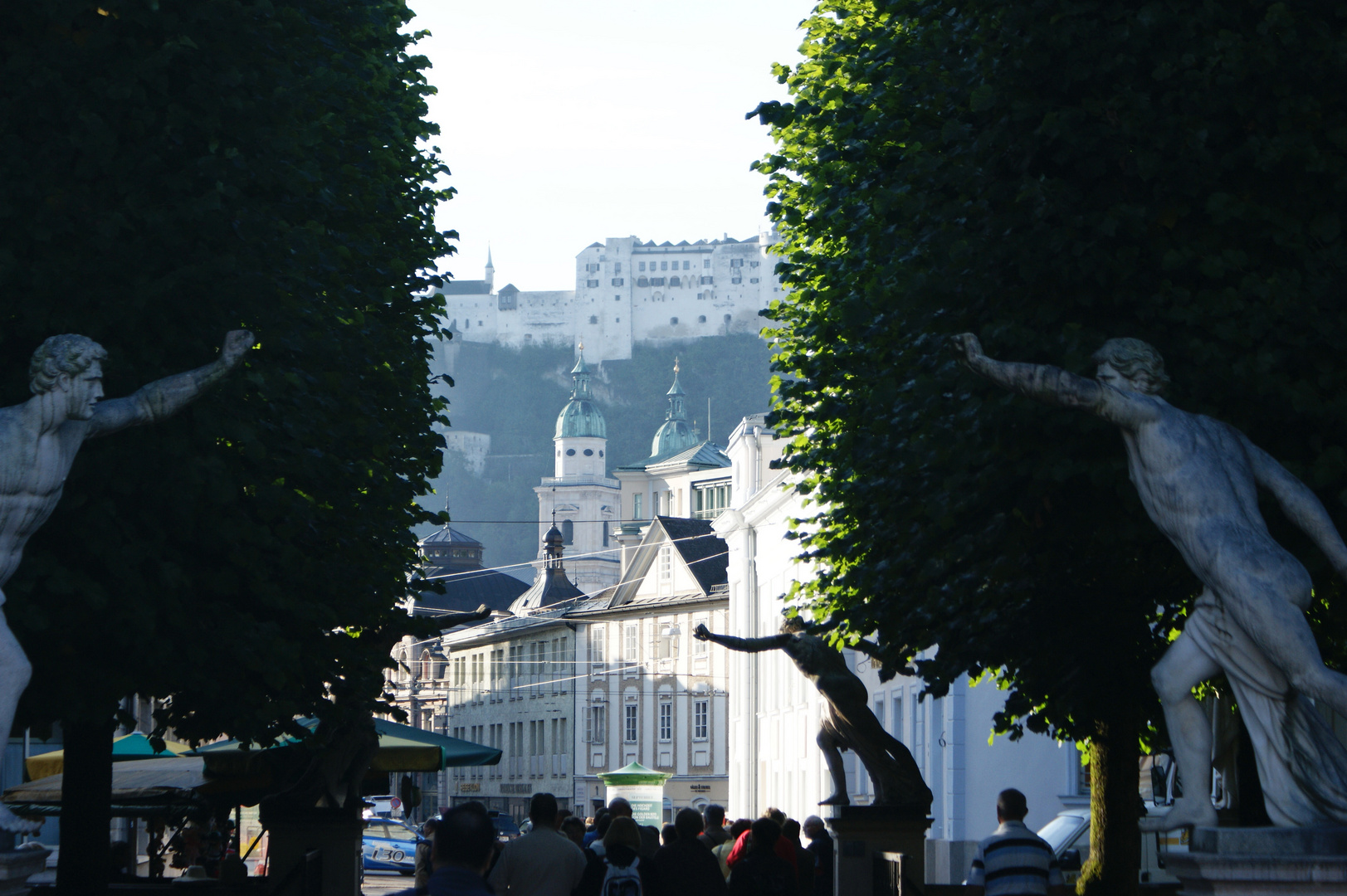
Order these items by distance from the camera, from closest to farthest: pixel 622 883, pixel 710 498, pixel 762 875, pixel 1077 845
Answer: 1. pixel 622 883
2. pixel 762 875
3. pixel 1077 845
4. pixel 710 498

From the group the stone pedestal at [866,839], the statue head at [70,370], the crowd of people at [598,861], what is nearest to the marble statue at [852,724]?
the stone pedestal at [866,839]

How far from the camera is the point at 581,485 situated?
170125 millimetres

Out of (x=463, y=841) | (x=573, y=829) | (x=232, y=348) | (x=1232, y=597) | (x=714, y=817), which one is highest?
(x=232, y=348)

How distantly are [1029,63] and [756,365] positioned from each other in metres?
183

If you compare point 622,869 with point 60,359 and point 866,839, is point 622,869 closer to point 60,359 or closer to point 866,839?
point 60,359

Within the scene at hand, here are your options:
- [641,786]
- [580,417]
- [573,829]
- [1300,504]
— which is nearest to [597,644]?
[641,786]

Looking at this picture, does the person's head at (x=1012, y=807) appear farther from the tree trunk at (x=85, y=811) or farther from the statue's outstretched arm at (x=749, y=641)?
the tree trunk at (x=85, y=811)

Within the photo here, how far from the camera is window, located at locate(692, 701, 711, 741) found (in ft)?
255

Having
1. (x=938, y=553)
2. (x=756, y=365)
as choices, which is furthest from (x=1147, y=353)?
(x=756, y=365)

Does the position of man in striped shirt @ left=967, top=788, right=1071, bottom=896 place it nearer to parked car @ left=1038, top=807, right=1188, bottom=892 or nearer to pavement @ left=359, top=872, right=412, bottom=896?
parked car @ left=1038, top=807, right=1188, bottom=892

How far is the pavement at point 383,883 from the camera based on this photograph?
41.3 metres

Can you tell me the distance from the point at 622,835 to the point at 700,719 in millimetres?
66938

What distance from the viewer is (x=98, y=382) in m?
8.14

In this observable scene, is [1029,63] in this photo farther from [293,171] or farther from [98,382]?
[98,382]
